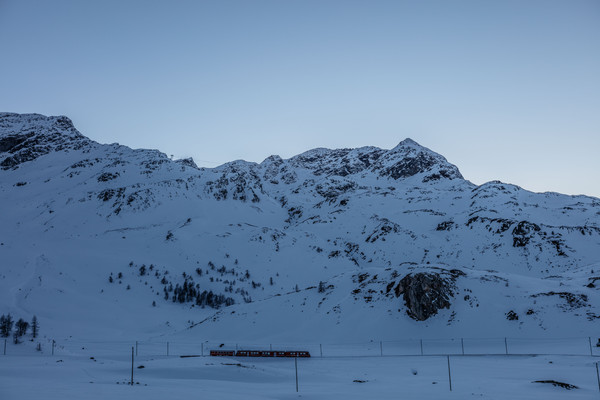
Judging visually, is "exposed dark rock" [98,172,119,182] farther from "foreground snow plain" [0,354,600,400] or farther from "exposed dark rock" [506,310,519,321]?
"exposed dark rock" [506,310,519,321]

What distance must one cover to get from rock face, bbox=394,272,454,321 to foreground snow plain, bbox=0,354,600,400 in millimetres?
12957

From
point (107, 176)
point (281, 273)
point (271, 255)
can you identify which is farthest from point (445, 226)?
point (107, 176)

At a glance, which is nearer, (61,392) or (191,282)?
(61,392)

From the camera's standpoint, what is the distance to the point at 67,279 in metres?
75.3

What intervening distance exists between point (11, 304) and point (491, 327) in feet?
206

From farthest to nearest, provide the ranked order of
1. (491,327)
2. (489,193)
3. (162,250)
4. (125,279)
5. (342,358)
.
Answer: (489,193) < (162,250) < (125,279) < (491,327) < (342,358)

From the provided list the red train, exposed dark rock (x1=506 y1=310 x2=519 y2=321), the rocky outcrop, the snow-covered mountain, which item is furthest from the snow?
the red train

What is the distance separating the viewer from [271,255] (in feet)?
345

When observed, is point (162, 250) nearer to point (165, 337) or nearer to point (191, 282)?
point (191, 282)

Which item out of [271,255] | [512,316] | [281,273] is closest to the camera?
[512,316]

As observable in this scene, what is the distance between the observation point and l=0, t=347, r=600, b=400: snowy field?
19000 mm

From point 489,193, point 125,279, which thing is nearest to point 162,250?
point 125,279

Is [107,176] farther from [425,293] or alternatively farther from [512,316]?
[512,316]

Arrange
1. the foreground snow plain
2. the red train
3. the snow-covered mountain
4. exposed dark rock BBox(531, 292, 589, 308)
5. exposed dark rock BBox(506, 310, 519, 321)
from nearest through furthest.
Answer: the foreground snow plain, the red train, exposed dark rock BBox(531, 292, 589, 308), exposed dark rock BBox(506, 310, 519, 321), the snow-covered mountain
